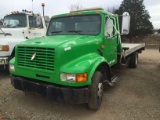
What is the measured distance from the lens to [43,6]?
8156mm

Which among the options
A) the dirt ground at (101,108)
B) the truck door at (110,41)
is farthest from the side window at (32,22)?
the truck door at (110,41)

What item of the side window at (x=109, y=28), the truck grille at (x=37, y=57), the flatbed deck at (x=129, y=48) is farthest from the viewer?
the flatbed deck at (x=129, y=48)

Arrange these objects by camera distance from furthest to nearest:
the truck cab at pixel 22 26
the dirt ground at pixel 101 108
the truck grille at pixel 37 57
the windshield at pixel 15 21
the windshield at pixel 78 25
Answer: the windshield at pixel 15 21, the truck cab at pixel 22 26, the windshield at pixel 78 25, the dirt ground at pixel 101 108, the truck grille at pixel 37 57

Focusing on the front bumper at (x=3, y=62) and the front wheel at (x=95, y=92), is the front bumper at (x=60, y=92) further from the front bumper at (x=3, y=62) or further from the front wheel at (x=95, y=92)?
the front bumper at (x=3, y=62)

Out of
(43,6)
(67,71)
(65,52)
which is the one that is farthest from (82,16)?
(43,6)

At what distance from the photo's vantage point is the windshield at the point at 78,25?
4.75 m

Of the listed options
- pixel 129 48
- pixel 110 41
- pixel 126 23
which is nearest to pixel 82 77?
pixel 110 41

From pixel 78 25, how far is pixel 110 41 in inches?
37.8

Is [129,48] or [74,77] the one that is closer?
[74,77]

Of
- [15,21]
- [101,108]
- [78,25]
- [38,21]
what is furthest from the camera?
[38,21]

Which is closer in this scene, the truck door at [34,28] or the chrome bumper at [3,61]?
the chrome bumper at [3,61]

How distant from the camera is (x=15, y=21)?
299 inches

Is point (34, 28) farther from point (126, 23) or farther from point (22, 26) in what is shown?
point (126, 23)

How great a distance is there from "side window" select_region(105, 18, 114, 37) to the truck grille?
1833 millimetres
